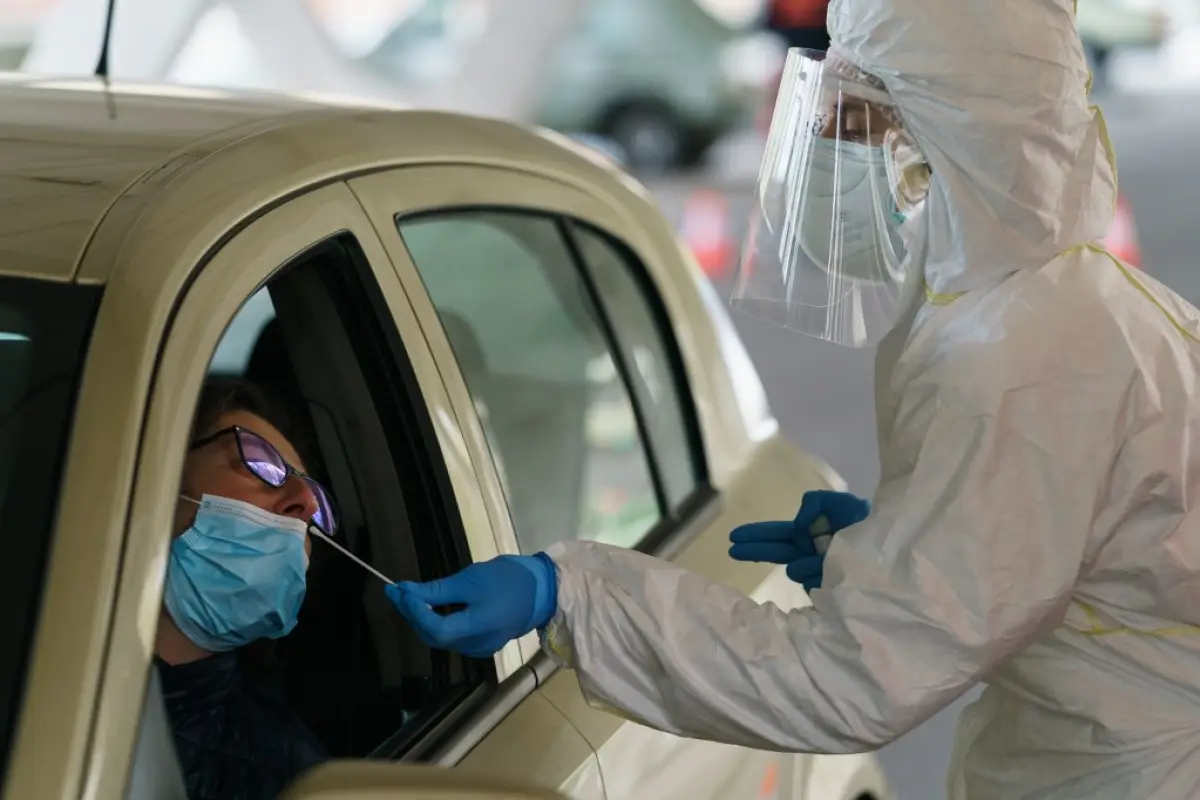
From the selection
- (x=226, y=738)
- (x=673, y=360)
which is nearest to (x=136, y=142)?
(x=226, y=738)

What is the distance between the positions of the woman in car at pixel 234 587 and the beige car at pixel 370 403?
76 millimetres

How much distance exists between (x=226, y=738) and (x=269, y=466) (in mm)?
323

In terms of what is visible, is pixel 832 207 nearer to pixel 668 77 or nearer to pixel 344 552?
pixel 344 552

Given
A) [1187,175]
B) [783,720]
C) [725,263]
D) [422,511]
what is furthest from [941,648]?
[1187,175]

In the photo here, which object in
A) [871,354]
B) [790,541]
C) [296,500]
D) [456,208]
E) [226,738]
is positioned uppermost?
[871,354]

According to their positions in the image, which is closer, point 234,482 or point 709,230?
point 234,482

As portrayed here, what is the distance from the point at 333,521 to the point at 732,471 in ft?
3.35

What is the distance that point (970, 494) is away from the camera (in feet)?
5.40

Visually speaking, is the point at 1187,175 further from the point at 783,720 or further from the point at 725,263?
the point at 783,720

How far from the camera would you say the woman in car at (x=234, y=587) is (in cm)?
153

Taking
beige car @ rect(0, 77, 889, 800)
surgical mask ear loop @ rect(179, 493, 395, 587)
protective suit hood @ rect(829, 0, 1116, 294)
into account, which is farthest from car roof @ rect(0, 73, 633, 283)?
protective suit hood @ rect(829, 0, 1116, 294)

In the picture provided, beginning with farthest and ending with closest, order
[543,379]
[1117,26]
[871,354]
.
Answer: [1117,26]
[871,354]
[543,379]

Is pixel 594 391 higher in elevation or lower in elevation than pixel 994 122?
higher

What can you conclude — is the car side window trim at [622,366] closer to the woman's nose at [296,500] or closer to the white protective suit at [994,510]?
the white protective suit at [994,510]
